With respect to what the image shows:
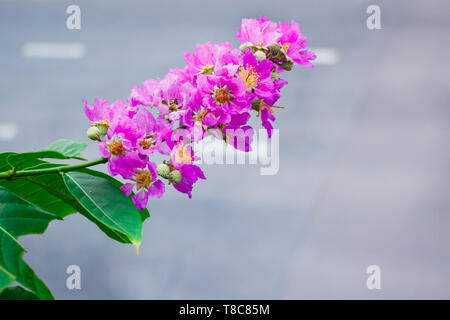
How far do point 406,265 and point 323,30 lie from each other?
4.03 feet

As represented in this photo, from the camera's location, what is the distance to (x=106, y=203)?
1.08 feet

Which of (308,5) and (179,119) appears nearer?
(179,119)

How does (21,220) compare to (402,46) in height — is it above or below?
below

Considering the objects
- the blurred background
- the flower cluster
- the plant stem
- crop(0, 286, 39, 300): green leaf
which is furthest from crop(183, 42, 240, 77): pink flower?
the blurred background

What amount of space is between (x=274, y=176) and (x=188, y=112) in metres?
1.90

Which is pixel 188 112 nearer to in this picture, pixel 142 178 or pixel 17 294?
pixel 142 178

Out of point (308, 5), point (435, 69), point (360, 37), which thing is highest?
point (308, 5)

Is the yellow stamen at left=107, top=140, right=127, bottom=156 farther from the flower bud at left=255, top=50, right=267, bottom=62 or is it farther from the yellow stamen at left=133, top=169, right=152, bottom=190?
the flower bud at left=255, top=50, right=267, bottom=62

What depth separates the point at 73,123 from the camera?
7.29 ft

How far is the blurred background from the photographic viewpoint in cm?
215

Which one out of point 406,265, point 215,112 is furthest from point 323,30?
point 215,112

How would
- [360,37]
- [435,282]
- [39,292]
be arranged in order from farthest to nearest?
[360,37] < [435,282] < [39,292]

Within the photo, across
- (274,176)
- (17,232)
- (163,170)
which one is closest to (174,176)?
(163,170)
